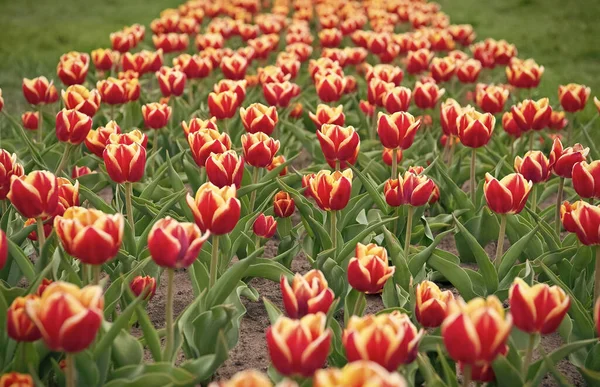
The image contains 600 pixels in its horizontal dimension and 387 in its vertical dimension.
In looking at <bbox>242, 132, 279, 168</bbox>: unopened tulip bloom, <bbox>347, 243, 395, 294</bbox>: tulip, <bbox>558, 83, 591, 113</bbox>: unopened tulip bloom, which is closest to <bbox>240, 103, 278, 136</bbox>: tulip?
<bbox>242, 132, 279, 168</bbox>: unopened tulip bloom

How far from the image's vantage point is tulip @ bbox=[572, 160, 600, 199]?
2.46 m

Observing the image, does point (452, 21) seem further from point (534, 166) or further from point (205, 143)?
point (205, 143)

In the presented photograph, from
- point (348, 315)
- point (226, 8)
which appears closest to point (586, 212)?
point (348, 315)

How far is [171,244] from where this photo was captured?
175 centimetres

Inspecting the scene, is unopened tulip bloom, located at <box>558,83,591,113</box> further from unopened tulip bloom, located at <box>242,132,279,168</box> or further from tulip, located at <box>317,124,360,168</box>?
unopened tulip bloom, located at <box>242,132,279,168</box>

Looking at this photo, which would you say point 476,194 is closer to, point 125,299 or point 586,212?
point 586,212

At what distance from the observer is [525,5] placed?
11.5m

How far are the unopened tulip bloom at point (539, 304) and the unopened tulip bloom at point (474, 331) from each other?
0.74 feet

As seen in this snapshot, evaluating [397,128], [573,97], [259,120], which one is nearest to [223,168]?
[259,120]

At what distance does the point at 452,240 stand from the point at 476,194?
0.96 ft

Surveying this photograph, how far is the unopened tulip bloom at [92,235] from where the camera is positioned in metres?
1.78

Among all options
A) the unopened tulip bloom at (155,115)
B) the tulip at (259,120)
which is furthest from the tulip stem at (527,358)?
the unopened tulip bloom at (155,115)

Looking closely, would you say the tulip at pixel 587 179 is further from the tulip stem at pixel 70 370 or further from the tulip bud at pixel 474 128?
the tulip stem at pixel 70 370

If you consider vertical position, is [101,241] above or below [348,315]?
above
